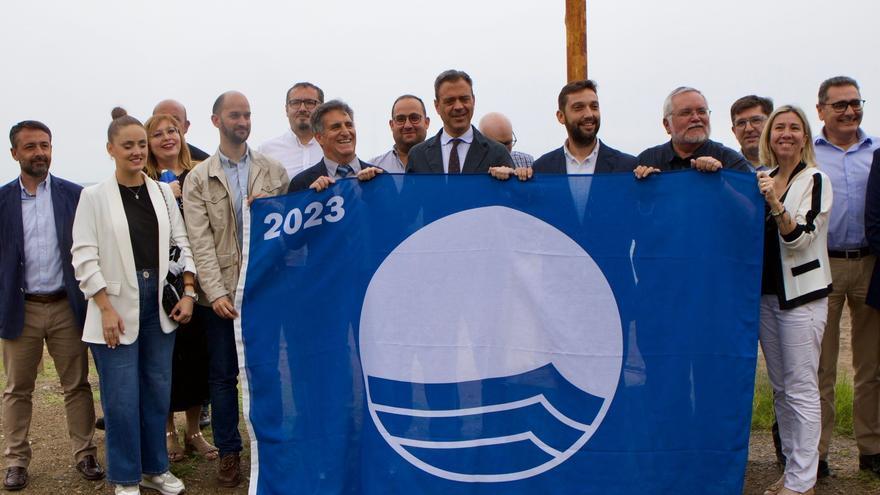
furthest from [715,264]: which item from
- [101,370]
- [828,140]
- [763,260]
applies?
[101,370]

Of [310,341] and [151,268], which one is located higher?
[151,268]

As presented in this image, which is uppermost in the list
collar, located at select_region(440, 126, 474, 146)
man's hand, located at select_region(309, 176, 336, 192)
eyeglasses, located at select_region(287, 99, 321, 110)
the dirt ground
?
eyeglasses, located at select_region(287, 99, 321, 110)

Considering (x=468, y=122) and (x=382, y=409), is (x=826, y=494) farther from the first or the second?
(x=468, y=122)

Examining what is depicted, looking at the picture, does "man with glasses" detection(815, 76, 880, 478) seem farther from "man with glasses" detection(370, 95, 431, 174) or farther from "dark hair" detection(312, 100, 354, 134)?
"dark hair" detection(312, 100, 354, 134)

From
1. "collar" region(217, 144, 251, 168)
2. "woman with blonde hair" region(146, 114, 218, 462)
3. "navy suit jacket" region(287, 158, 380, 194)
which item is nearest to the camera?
"navy suit jacket" region(287, 158, 380, 194)

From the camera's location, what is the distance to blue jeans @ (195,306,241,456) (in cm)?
503

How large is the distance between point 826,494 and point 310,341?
338 cm

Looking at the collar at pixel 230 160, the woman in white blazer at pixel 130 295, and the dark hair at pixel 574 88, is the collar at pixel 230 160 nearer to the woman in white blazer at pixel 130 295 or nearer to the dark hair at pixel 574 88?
the woman in white blazer at pixel 130 295

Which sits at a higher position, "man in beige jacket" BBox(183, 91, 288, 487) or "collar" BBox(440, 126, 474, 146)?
"collar" BBox(440, 126, 474, 146)

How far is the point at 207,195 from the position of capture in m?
5.00

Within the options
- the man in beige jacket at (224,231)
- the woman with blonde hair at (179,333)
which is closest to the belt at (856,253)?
the man in beige jacket at (224,231)

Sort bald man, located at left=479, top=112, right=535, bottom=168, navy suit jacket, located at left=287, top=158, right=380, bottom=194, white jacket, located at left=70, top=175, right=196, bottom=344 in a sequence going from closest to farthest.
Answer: white jacket, located at left=70, top=175, right=196, bottom=344, navy suit jacket, located at left=287, top=158, right=380, bottom=194, bald man, located at left=479, top=112, right=535, bottom=168

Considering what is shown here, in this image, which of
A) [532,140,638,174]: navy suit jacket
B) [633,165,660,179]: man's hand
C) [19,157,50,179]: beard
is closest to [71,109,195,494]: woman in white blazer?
[19,157,50,179]: beard

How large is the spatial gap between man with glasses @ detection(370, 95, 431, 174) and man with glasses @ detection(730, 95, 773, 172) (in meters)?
2.36
